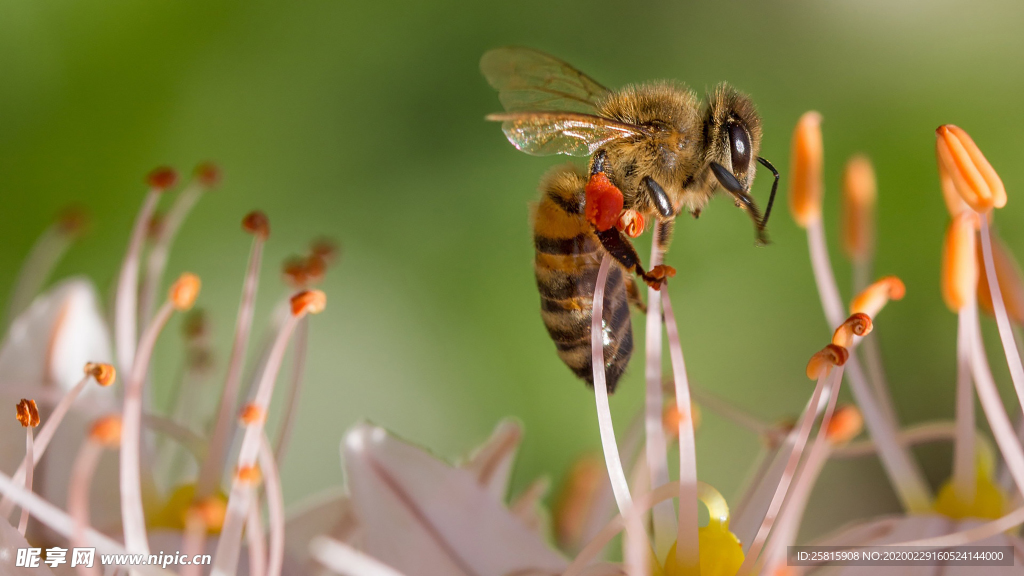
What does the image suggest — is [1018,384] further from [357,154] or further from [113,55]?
[113,55]

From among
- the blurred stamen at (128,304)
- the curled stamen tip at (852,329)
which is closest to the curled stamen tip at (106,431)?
the blurred stamen at (128,304)

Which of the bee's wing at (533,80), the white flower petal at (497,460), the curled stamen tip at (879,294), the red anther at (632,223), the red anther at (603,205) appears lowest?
the white flower petal at (497,460)

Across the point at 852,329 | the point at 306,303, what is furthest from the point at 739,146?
the point at 306,303

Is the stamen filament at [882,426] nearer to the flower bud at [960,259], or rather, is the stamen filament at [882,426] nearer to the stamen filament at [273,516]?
the flower bud at [960,259]

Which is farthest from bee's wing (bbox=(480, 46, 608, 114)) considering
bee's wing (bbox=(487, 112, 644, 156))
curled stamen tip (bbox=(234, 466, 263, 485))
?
curled stamen tip (bbox=(234, 466, 263, 485))

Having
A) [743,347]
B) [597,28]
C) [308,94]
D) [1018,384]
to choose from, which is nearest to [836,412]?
[1018,384]

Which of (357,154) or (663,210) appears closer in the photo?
(663,210)
